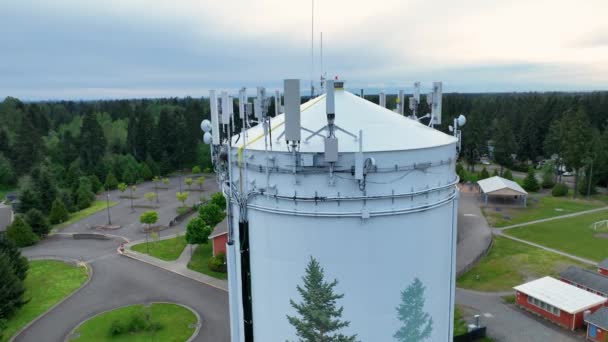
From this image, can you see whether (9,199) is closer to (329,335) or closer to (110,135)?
(110,135)

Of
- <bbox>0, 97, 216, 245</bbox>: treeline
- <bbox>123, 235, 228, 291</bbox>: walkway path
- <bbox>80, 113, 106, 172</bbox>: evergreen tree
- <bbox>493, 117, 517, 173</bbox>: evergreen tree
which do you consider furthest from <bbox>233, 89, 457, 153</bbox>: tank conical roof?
<bbox>80, 113, 106, 172</bbox>: evergreen tree

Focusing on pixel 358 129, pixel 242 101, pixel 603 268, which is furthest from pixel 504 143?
pixel 358 129

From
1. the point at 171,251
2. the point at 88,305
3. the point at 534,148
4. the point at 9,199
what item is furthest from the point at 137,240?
the point at 534,148

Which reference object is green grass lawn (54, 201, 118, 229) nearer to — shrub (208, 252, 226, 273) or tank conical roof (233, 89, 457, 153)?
shrub (208, 252, 226, 273)

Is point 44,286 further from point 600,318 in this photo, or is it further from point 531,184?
point 531,184

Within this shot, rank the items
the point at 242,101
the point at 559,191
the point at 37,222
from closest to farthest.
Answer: the point at 242,101 < the point at 37,222 < the point at 559,191
